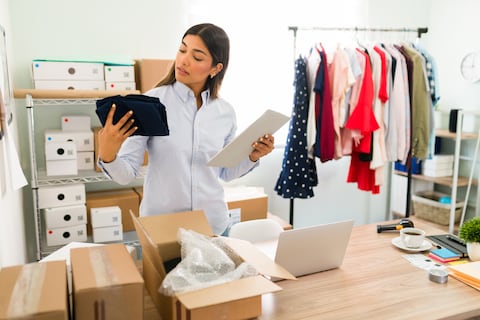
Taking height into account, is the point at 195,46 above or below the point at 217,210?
above

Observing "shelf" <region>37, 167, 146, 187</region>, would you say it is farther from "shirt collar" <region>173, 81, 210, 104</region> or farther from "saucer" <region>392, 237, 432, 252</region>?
"saucer" <region>392, 237, 432, 252</region>

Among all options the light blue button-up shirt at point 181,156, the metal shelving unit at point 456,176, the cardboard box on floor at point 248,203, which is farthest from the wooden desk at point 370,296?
the metal shelving unit at point 456,176

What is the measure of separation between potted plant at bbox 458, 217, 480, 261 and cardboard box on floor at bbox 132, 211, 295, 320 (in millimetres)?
829

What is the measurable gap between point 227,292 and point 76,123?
2.07m

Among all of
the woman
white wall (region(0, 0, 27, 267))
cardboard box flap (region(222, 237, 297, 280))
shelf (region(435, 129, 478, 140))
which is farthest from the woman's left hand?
shelf (region(435, 129, 478, 140))

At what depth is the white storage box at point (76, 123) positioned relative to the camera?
2715mm

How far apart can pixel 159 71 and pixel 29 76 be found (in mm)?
854

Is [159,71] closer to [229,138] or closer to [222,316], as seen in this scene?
[229,138]

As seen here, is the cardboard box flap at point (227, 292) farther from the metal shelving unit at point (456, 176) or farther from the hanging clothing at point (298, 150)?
the metal shelving unit at point (456, 176)

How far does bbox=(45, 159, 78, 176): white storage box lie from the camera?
2.55 m

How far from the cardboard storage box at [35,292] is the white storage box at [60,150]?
1.57m

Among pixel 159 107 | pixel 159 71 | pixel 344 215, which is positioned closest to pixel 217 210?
pixel 159 107

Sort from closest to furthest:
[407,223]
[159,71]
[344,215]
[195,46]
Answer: [195,46], [407,223], [159,71], [344,215]

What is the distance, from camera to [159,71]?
2.73 meters
